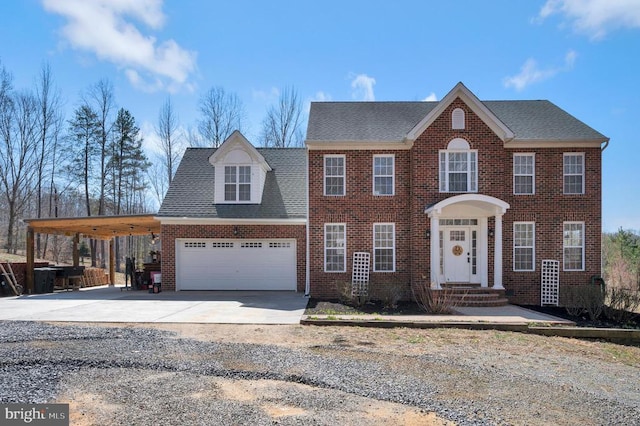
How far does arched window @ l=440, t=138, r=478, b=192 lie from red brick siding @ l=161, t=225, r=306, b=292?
572 centimetres

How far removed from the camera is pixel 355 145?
14.7m

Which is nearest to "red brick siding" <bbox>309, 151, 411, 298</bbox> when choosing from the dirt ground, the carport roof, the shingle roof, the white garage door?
the shingle roof

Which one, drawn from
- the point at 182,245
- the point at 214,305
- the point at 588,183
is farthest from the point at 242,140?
the point at 588,183

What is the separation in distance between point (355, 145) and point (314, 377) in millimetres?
10152

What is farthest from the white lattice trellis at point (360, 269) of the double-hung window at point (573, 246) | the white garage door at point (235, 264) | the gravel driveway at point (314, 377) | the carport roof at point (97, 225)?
the carport roof at point (97, 225)

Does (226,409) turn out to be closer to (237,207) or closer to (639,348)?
(639,348)

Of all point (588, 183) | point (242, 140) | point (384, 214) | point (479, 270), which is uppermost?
point (242, 140)

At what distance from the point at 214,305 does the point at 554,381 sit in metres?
9.42

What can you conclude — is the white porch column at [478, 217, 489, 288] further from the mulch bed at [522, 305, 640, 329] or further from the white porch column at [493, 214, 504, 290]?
the mulch bed at [522, 305, 640, 329]

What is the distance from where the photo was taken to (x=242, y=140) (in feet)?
Answer: 55.1

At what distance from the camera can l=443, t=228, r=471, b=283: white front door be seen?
45.9 feet

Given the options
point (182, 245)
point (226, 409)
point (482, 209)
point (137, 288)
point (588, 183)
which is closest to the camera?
point (226, 409)

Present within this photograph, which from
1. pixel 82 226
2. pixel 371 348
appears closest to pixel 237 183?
pixel 82 226

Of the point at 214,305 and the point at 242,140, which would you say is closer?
the point at 214,305
